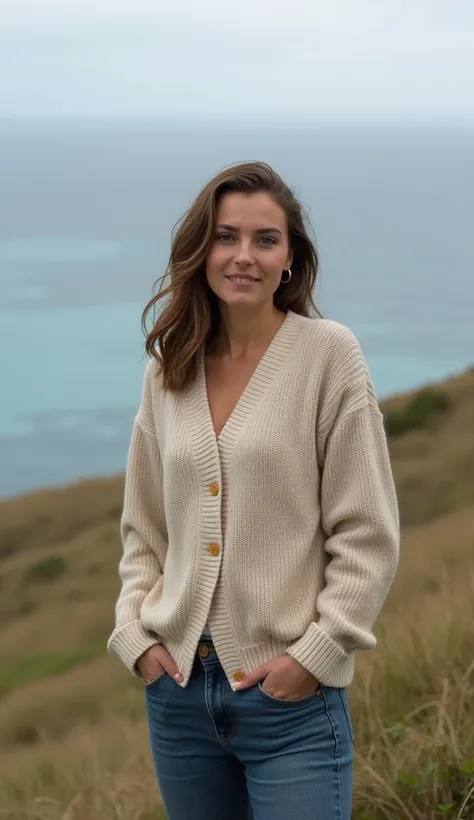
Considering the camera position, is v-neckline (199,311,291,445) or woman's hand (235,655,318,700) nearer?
woman's hand (235,655,318,700)

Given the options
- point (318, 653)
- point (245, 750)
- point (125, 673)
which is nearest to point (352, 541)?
point (318, 653)

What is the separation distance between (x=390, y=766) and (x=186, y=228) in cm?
196

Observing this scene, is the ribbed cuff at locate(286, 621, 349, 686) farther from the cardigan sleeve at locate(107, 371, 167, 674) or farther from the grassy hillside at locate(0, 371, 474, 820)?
the grassy hillside at locate(0, 371, 474, 820)

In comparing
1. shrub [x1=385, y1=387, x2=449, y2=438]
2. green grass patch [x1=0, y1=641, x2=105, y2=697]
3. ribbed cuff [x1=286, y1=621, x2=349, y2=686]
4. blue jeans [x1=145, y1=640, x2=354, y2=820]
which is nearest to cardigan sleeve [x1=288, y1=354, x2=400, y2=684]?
ribbed cuff [x1=286, y1=621, x2=349, y2=686]

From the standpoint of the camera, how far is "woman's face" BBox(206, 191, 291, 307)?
250cm

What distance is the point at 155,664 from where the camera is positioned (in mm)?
2604

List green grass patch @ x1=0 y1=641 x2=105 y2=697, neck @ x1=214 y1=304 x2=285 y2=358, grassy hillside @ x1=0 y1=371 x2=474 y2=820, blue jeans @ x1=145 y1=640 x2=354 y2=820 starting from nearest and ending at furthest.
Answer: blue jeans @ x1=145 y1=640 x2=354 y2=820 < neck @ x1=214 y1=304 x2=285 y2=358 < grassy hillside @ x1=0 y1=371 x2=474 y2=820 < green grass patch @ x1=0 y1=641 x2=105 y2=697

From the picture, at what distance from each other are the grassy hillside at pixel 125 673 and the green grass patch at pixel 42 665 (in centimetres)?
3

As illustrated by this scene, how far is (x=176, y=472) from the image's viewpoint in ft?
8.48

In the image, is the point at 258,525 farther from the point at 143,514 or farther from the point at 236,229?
the point at 236,229

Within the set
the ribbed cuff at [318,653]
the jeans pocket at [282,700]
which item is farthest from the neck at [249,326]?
the jeans pocket at [282,700]

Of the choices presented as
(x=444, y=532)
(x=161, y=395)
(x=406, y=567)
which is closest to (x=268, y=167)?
(x=161, y=395)

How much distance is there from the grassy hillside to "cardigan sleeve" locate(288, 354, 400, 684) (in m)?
1.20

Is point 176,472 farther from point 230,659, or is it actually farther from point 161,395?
point 230,659
